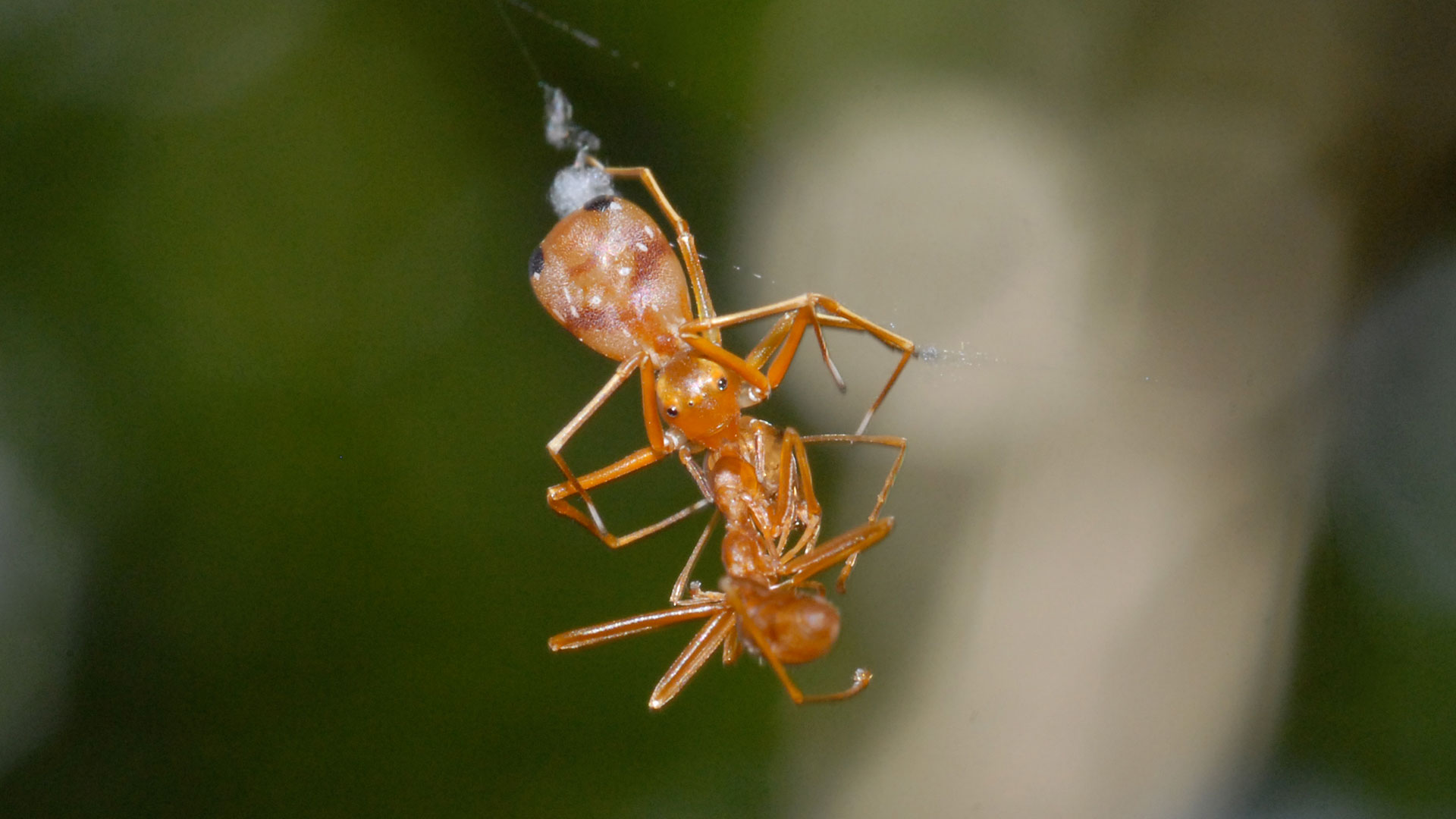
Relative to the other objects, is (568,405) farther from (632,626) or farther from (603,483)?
(632,626)

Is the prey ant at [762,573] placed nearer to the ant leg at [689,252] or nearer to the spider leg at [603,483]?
the spider leg at [603,483]

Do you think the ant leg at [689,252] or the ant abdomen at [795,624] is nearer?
the ant abdomen at [795,624]

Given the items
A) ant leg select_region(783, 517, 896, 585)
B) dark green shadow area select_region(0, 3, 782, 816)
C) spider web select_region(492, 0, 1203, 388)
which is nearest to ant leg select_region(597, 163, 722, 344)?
spider web select_region(492, 0, 1203, 388)

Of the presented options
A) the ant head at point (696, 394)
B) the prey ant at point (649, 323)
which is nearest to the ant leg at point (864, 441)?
the prey ant at point (649, 323)

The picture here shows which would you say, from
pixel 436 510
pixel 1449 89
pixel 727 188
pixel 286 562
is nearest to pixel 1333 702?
pixel 1449 89

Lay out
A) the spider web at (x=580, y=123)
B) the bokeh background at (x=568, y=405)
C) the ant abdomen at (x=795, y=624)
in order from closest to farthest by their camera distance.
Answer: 1. the ant abdomen at (x=795, y=624)
2. the spider web at (x=580, y=123)
3. the bokeh background at (x=568, y=405)

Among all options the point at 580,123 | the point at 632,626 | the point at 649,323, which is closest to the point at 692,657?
the point at 632,626

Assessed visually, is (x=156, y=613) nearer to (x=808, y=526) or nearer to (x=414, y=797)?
(x=414, y=797)
